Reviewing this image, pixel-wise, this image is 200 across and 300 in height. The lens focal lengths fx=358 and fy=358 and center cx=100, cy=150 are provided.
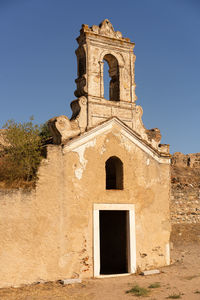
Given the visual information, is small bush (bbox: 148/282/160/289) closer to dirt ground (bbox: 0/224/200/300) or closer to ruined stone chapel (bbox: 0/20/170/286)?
dirt ground (bbox: 0/224/200/300)

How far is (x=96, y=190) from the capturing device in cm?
1085

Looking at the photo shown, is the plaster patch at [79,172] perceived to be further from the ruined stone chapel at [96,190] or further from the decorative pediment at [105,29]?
the decorative pediment at [105,29]

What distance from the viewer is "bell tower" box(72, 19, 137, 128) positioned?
11688 millimetres

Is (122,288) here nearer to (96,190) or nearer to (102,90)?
(96,190)

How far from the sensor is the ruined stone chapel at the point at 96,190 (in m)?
9.64

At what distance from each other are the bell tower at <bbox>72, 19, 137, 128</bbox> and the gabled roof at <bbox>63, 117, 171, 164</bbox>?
0.26m

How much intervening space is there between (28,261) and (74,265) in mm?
1424

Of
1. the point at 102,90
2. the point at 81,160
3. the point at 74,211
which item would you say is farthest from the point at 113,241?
the point at 102,90

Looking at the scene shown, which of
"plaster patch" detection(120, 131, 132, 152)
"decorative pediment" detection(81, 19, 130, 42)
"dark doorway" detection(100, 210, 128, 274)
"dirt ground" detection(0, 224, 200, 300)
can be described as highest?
"decorative pediment" detection(81, 19, 130, 42)

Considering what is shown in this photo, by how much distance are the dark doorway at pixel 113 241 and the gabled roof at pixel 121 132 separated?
7.55 feet

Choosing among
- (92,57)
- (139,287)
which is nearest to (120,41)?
(92,57)

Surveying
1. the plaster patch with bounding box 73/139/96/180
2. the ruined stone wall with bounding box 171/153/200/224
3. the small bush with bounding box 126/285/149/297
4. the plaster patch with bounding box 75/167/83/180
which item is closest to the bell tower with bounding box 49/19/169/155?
the plaster patch with bounding box 73/139/96/180

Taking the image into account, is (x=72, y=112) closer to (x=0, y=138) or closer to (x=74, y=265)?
(x=74, y=265)

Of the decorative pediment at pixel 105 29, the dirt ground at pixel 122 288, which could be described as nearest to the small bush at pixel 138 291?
the dirt ground at pixel 122 288
